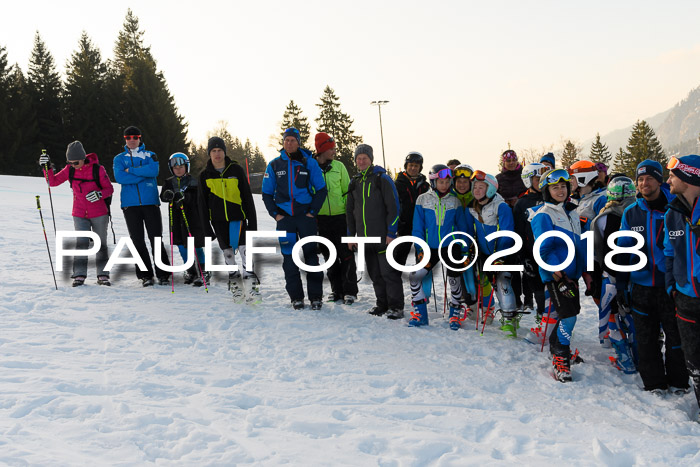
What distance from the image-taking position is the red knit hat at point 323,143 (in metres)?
7.27

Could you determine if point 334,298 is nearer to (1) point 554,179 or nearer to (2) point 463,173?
(2) point 463,173

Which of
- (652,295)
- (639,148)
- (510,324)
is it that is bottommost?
(510,324)

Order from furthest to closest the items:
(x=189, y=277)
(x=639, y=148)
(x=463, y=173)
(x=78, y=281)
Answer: (x=639, y=148) → (x=189, y=277) → (x=78, y=281) → (x=463, y=173)

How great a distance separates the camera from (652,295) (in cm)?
446

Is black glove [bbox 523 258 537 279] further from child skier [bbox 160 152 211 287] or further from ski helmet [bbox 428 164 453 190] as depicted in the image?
child skier [bbox 160 152 211 287]

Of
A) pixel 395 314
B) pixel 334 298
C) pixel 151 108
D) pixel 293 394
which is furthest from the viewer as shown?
pixel 151 108

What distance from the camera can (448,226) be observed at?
625cm

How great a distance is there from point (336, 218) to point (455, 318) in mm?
2317

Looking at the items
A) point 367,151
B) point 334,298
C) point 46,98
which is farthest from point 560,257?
point 46,98

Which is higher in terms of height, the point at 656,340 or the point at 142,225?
the point at 142,225

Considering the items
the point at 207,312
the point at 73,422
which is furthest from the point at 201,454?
the point at 207,312

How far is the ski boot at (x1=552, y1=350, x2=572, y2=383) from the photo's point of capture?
4.73m

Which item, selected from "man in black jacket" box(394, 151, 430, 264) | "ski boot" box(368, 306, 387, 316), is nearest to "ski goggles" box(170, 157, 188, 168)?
"man in black jacket" box(394, 151, 430, 264)

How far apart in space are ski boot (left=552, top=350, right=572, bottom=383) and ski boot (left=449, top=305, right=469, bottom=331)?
154 cm
